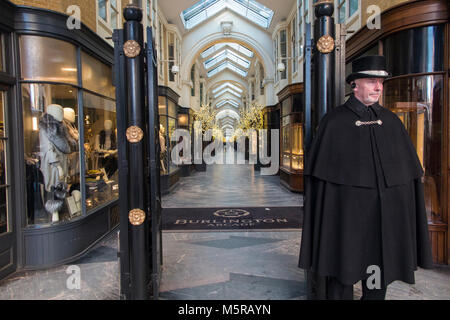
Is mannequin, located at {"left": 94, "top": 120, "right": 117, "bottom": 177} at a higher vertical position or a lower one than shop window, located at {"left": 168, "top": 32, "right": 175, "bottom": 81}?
lower

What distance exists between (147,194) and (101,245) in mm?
2313

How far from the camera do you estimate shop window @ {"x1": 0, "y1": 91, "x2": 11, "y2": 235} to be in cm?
345

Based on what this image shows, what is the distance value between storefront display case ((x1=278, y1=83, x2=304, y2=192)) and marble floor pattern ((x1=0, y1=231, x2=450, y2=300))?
173 inches

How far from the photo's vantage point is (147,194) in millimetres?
2619

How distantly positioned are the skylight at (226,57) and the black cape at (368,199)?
20400 millimetres

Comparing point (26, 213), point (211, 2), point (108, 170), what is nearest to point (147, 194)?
point (26, 213)

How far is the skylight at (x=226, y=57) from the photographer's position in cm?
2156

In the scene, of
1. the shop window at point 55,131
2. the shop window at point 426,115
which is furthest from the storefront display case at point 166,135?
the shop window at point 426,115

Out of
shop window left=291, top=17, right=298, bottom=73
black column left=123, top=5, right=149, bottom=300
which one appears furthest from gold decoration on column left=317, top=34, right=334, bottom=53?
shop window left=291, top=17, right=298, bottom=73

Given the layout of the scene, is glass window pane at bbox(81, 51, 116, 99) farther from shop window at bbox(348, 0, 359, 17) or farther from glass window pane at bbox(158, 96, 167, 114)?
shop window at bbox(348, 0, 359, 17)

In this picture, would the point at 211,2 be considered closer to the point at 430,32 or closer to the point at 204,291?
the point at 430,32

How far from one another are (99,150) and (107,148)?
297mm

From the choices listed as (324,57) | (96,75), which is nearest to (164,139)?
(96,75)

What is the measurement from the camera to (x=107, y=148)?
214 inches
